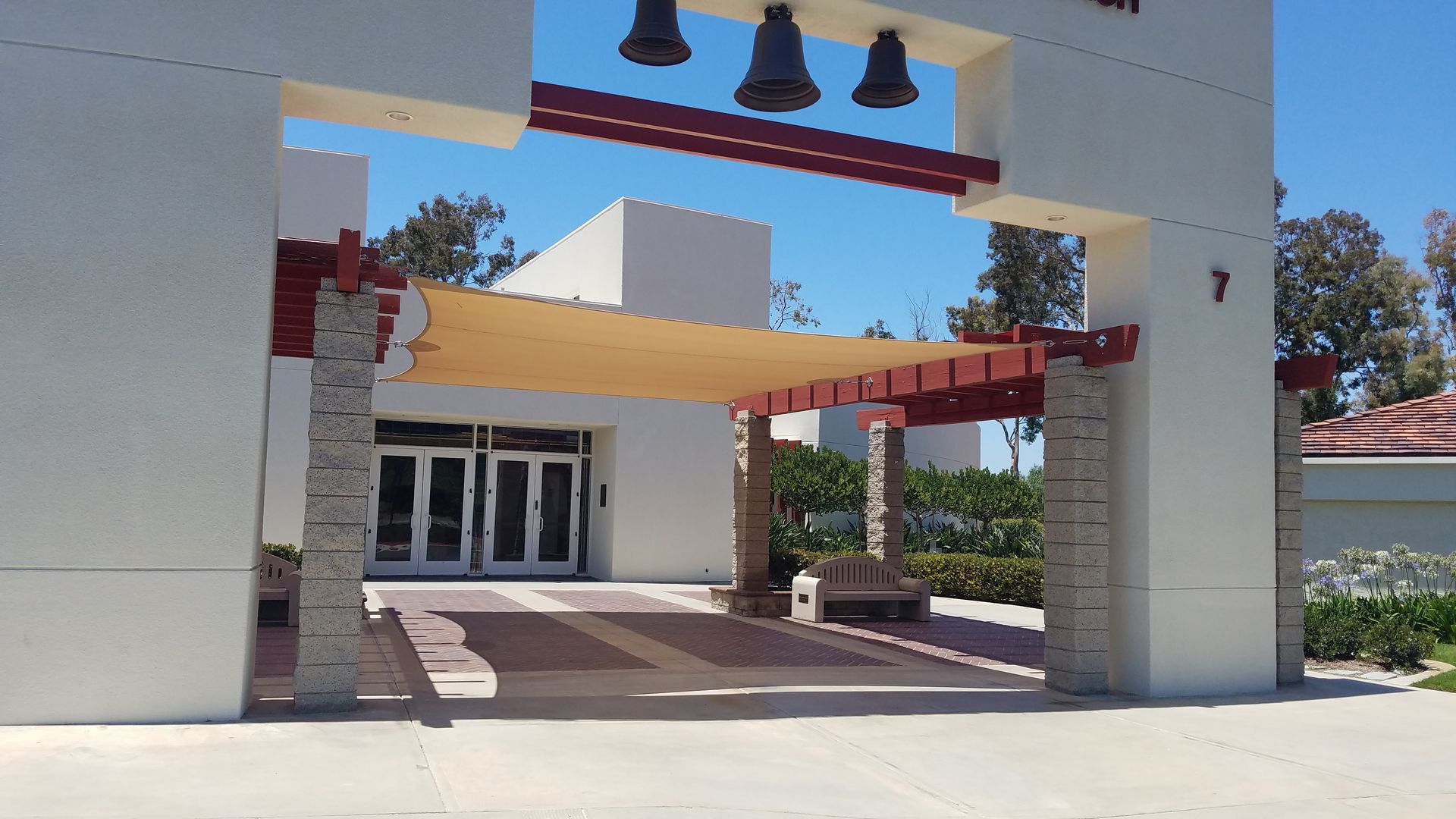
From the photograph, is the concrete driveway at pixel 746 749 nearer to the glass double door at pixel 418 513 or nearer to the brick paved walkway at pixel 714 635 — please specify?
the brick paved walkway at pixel 714 635

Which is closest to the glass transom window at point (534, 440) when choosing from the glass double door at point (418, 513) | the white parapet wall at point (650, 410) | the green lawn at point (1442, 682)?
the white parapet wall at point (650, 410)

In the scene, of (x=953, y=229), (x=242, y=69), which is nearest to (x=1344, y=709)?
(x=242, y=69)

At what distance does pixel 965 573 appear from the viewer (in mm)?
19391

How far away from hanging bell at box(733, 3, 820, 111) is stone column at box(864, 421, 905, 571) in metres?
9.46

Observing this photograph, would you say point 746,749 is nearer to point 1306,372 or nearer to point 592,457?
point 1306,372

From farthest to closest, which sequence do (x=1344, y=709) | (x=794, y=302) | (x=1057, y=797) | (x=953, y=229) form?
(x=794, y=302)
(x=953, y=229)
(x=1344, y=709)
(x=1057, y=797)

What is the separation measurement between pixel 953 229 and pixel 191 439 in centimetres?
3967

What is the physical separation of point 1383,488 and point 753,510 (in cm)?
1107

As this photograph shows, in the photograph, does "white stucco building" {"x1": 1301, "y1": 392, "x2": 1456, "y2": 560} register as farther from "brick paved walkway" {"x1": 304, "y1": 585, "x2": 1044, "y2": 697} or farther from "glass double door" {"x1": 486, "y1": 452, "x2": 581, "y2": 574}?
"glass double door" {"x1": 486, "y1": 452, "x2": 581, "y2": 574}

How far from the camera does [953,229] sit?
4400cm

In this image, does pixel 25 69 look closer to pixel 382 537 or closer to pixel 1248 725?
pixel 1248 725

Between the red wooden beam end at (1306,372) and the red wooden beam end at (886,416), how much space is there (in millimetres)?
6344

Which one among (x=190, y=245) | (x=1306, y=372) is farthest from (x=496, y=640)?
(x=1306, y=372)

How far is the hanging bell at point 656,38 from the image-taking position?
757 cm
